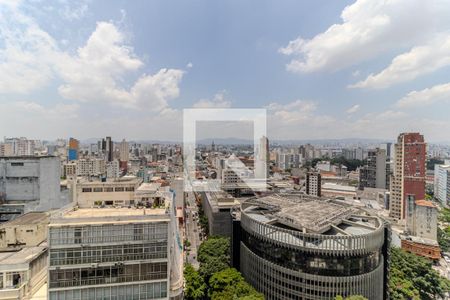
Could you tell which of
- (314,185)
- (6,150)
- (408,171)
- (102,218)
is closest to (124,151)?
(6,150)

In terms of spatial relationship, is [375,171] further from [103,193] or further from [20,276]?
[20,276]

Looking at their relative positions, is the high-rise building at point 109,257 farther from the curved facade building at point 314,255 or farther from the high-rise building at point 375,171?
the high-rise building at point 375,171

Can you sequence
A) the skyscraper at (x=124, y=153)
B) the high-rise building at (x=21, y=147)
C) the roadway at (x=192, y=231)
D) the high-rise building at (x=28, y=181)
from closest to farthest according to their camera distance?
the high-rise building at (x=28, y=181) → the roadway at (x=192, y=231) → the high-rise building at (x=21, y=147) → the skyscraper at (x=124, y=153)

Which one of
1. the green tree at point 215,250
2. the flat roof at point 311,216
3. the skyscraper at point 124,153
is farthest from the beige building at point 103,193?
the skyscraper at point 124,153

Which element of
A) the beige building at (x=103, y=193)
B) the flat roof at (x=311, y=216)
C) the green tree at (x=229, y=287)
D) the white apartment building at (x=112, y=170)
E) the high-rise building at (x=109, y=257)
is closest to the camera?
the high-rise building at (x=109, y=257)

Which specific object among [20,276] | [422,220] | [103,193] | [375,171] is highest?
[103,193]

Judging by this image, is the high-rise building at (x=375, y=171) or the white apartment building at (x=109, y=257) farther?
the high-rise building at (x=375, y=171)

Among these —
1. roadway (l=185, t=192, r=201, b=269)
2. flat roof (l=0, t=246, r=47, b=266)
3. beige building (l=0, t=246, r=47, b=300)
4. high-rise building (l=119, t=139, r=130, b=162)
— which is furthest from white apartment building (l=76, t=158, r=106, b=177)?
beige building (l=0, t=246, r=47, b=300)

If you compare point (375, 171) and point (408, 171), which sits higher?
point (408, 171)
